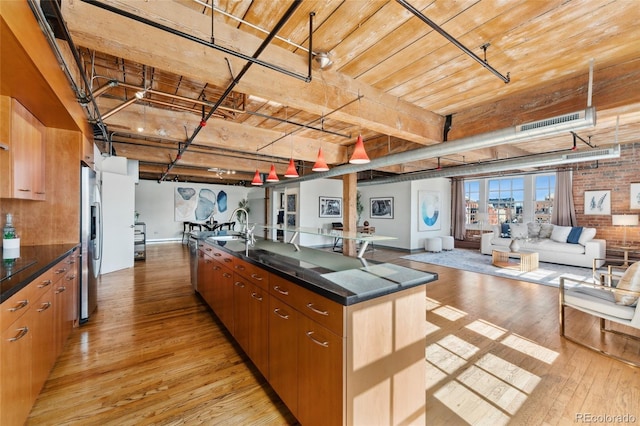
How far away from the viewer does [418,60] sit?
253cm

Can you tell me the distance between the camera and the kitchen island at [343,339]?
1.34 meters

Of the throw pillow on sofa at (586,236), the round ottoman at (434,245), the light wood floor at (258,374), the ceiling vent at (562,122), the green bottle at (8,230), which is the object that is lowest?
the light wood floor at (258,374)

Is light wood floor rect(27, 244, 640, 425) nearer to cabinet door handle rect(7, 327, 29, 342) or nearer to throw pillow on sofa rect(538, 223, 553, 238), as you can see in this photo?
cabinet door handle rect(7, 327, 29, 342)

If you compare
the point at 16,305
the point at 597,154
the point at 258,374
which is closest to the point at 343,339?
the point at 258,374

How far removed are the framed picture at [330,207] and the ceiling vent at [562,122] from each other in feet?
23.0

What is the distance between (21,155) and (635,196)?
1117 centimetres

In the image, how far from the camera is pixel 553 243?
6.97 meters

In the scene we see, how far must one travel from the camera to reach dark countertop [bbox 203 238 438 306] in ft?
4.59

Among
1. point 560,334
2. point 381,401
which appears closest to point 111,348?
point 381,401

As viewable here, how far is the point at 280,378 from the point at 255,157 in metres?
6.29

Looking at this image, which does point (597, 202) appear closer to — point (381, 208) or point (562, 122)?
point (381, 208)

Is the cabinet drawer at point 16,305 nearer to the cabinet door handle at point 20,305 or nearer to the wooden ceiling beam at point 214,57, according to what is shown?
the cabinet door handle at point 20,305

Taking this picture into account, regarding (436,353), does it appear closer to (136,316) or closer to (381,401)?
(381,401)

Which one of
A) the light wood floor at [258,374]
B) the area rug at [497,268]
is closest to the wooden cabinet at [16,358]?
the light wood floor at [258,374]
